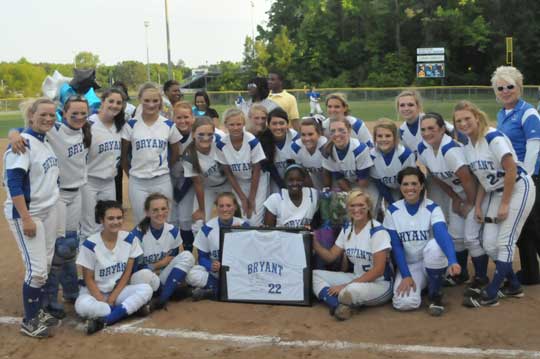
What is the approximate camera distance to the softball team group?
178 inches

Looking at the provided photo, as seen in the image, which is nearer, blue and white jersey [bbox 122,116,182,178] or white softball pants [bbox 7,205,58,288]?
white softball pants [bbox 7,205,58,288]

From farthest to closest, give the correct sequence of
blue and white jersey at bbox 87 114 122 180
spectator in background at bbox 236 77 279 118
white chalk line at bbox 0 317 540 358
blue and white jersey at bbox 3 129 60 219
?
spectator in background at bbox 236 77 279 118 → blue and white jersey at bbox 87 114 122 180 → blue and white jersey at bbox 3 129 60 219 → white chalk line at bbox 0 317 540 358

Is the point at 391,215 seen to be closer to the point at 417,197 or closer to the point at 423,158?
the point at 417,197

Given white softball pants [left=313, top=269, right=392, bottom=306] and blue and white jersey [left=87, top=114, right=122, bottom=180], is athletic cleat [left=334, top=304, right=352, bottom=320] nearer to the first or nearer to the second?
white softball pants [left=313, top=269, right=392, bottom=306]

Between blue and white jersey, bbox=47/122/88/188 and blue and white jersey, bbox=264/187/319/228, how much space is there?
5.47 ft

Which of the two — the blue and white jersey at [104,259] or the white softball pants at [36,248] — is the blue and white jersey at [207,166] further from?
the white softball pants at [36,248]

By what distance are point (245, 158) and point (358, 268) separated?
1557 mm

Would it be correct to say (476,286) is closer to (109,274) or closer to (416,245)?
(416,245)

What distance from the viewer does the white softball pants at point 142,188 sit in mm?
5445

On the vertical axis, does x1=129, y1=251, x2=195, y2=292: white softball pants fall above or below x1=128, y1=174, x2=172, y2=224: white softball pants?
below

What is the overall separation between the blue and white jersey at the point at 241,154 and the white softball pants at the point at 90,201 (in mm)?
1137

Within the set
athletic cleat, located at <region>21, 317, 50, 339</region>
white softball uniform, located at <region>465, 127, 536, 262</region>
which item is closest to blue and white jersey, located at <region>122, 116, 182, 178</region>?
athletic cleat, located at <region>21, 317, 50, 339</region>

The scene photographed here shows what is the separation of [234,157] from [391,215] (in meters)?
1.64

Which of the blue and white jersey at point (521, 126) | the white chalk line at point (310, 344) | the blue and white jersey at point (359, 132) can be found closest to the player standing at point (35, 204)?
the white chalk line at point (310, 344)
